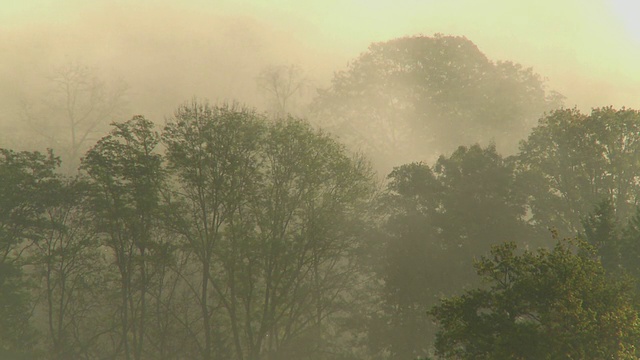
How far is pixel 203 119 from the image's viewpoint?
3656 centimetres

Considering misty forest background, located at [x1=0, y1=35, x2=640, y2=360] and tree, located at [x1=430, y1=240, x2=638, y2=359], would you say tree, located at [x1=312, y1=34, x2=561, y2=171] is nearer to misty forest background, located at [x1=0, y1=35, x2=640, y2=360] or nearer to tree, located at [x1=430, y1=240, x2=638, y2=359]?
misty forest background, located at [x1=0, y1=35, x2=640, y2=360]

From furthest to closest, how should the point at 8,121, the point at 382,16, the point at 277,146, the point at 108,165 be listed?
the point at 382,16 < the point at 8,121 < the point at 277,146 < the point at 108,165

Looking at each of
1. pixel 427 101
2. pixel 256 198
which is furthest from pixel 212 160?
pixel 427 101

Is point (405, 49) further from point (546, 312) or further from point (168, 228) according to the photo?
point (546, 312)

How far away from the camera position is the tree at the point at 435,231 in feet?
130

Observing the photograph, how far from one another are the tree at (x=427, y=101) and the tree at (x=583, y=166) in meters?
26.6

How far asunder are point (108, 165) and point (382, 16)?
174699 millimetres

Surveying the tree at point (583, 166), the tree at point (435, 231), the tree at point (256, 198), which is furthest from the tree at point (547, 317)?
the tree at point (583, 166)

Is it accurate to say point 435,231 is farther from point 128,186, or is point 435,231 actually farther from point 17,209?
point 17,209

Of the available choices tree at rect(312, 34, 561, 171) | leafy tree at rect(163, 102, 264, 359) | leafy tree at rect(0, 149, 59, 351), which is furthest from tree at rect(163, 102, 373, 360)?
tree at rect(312, 34, 561, 171)

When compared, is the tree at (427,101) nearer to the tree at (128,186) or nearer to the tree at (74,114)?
the tree at (74,114)

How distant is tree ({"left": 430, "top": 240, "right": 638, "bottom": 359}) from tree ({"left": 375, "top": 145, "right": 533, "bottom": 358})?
739 inches

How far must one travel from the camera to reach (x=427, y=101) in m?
74.2

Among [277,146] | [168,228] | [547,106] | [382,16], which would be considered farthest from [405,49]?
[382,16]
